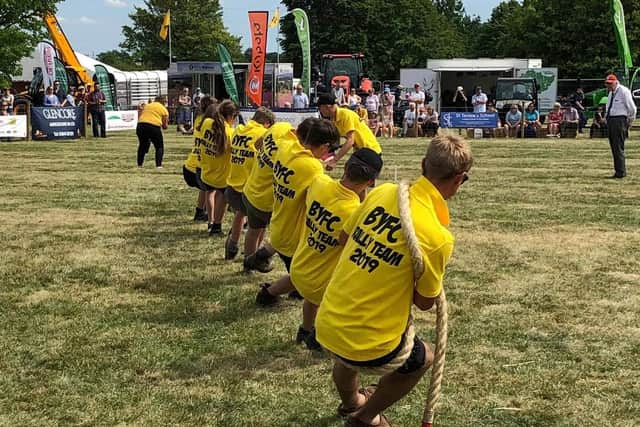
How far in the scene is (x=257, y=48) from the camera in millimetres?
25781

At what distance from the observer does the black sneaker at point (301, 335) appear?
17.4 feet

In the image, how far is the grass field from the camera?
4387 mm

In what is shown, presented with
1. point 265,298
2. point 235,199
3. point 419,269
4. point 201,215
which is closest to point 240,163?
point 235,199

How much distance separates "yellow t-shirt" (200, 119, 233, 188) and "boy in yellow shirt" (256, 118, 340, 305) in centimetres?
307

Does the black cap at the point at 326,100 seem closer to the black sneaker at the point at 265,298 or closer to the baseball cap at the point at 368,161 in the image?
the black sneaker at the point at 265,298

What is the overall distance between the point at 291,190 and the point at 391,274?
212 cm

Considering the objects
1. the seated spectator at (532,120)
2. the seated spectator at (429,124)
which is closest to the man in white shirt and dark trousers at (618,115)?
the seated spectator at (532,120)

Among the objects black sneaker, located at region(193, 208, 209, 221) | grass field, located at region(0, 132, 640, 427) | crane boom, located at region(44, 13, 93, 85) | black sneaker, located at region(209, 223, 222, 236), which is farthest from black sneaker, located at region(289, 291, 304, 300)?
crane boom, located at region(44, 13, 93, 85)

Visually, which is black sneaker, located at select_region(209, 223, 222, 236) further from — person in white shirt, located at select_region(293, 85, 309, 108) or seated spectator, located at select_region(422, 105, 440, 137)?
seated spectator, located at select_region(422, 105, 440, 137)

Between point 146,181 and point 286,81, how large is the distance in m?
25.2

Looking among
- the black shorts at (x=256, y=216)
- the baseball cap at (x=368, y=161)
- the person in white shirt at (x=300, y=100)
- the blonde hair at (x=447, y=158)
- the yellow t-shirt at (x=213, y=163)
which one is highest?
the person in white shirt at (x=300, y=100)

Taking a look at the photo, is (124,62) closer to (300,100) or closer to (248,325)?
(300,100)

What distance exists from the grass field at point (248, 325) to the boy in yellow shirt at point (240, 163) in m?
0.31

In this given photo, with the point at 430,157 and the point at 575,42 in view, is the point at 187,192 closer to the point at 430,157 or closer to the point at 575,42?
the point at 430,157
